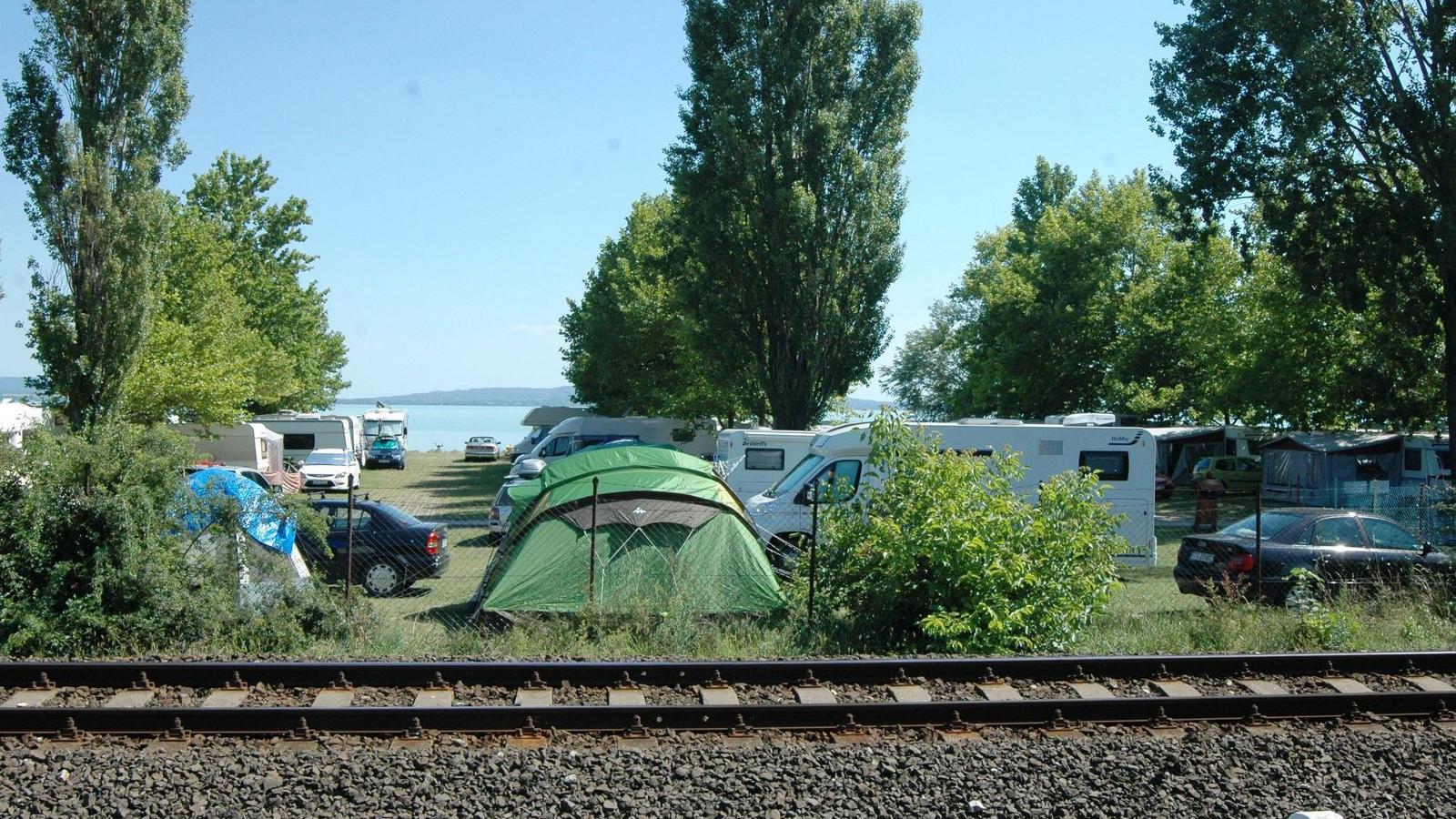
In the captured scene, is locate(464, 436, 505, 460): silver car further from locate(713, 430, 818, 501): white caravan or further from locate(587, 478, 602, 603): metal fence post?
locate(587, 478, 602, 603): metal fence post

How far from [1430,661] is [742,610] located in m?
6.31

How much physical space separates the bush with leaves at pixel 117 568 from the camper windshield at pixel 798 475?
8313mm

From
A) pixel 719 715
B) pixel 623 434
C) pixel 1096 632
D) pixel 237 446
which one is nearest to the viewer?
pixel 719 715

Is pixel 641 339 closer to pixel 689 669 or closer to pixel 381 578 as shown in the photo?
pixel 381 578

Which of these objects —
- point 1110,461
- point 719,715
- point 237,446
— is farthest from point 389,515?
point 237,446

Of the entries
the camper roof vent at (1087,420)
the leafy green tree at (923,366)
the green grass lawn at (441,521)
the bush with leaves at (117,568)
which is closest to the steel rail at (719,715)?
the bush with leaves at (117,568)

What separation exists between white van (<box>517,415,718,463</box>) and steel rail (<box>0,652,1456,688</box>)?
87.2ft

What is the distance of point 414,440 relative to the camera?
105 m

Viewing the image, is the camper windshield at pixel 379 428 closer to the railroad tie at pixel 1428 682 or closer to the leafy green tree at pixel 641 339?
the leafy green tree at pixel 641 339

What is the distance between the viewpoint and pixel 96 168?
884 inches

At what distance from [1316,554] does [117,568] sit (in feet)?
42.3

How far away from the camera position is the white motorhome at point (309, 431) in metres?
44.0

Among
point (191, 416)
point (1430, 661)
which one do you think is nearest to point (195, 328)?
point (191, 416)

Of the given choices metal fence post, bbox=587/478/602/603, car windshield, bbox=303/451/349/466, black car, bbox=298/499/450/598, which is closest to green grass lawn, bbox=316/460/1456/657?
metal fence post, bbox=587/478/602/603
